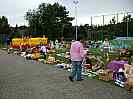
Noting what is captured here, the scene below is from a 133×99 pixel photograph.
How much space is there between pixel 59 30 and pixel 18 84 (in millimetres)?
63096

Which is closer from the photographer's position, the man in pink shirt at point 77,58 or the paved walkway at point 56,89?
the paved walkway at point 56,89

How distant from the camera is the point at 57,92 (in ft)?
39.5

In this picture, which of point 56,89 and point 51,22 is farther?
point 51,22

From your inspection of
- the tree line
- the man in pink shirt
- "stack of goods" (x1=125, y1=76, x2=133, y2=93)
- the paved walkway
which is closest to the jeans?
the man in pink shirt

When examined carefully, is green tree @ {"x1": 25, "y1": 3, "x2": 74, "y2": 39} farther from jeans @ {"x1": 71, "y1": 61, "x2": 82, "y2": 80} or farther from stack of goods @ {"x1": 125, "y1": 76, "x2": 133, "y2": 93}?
stack of goods @ {"x1": 125, "y1": 76, "x2": 133, "y2": 93}

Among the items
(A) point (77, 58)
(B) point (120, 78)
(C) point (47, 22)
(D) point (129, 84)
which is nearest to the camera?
(D) point (129, 84)

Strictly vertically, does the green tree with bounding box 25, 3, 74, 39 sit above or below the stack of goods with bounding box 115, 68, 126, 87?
above

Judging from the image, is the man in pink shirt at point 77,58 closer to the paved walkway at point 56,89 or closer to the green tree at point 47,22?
the paved walkway at point 56,89

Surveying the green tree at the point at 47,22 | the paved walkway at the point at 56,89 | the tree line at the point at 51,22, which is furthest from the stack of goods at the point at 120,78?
the green tree at the point at 47,22

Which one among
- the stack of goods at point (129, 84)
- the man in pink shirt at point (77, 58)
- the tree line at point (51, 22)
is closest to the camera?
the stack of goods at point (129, 84)

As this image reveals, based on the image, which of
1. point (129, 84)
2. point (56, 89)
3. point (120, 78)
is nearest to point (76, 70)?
point (120, 78)

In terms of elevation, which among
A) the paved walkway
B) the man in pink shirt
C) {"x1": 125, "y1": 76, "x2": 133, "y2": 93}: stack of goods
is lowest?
the paved walkway

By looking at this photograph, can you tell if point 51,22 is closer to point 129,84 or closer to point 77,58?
point 77,58

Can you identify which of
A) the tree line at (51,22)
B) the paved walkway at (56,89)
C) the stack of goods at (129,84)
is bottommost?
the paved walkway at (56,89)
